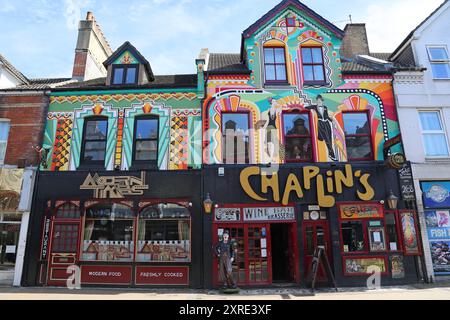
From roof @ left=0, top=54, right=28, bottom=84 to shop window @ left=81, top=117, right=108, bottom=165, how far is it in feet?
15.1

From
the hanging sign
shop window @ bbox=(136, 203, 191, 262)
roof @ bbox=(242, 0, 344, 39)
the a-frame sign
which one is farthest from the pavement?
roof @ bbox=(242, 0, 344, 39)

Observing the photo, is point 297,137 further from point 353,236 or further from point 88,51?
point 88,51

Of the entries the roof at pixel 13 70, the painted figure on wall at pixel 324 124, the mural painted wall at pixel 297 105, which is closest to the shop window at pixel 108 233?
the mural painted wall at pixel 297 105

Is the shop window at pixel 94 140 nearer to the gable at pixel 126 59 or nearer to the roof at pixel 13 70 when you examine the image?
the gable at pixel 126 59

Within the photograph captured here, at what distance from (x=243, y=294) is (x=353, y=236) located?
475 cm

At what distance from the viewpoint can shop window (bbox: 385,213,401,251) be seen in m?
11.8

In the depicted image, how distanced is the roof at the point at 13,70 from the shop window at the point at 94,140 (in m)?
4.62

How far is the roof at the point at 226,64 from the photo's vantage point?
1336 cm

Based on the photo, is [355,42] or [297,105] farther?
[355,42]

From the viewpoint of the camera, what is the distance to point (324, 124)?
1291 cm

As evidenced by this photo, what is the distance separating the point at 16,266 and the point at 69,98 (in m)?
6.98

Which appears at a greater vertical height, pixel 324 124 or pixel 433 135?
pixel 324 124

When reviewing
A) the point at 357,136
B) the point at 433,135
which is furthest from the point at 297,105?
the point at 433,135

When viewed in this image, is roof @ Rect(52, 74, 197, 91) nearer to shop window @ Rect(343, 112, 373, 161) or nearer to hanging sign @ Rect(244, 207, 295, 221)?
hanging sign @ Rect(244, 207, 295, 221)
